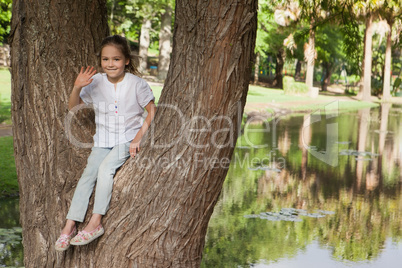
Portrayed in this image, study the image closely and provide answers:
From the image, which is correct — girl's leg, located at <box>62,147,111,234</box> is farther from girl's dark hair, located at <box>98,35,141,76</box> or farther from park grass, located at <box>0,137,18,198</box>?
park grass, located at <box>0,137,18,198</box>

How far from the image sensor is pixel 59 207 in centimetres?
356

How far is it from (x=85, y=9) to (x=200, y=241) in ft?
5.69

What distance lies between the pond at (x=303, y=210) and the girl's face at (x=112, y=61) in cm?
296

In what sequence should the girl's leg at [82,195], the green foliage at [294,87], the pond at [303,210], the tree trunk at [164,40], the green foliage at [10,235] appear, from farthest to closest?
the green foliage at [294,87]
the tree trunk at [164,40]
the pond at [303,210]
the green foliage at [10,235]
the girl's leg at [82,195]

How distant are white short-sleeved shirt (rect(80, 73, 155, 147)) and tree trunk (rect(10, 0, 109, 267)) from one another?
0.15 m

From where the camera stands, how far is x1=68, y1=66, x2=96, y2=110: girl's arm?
350cm

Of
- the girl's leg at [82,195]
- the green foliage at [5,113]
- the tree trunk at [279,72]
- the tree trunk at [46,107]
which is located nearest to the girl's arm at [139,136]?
the girl's leg at [82,195]

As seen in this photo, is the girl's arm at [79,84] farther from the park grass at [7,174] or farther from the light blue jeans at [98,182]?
the park grass at [7,174]

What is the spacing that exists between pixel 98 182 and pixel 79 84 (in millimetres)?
650

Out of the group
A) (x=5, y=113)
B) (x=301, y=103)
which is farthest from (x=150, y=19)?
(x=5, y=113)

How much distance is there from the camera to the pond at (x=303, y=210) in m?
6.21

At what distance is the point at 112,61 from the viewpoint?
364cm

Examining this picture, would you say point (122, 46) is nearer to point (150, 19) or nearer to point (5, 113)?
point (5, 113)

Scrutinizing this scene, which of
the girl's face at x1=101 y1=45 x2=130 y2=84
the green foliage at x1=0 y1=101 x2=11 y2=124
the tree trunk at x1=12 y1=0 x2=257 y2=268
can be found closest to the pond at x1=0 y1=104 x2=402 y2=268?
the tree trunk at x1=12 y1=0 x2=257 y2=268
